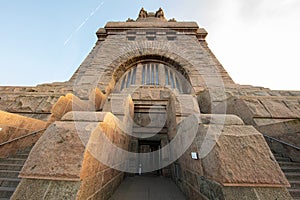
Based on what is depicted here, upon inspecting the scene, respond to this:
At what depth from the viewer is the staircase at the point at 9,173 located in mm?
1629

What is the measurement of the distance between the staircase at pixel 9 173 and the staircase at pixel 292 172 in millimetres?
3738

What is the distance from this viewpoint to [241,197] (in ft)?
3.67

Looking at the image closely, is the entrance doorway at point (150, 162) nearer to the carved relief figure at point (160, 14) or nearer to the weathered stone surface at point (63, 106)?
the weathered stone surface at point (63, 106)

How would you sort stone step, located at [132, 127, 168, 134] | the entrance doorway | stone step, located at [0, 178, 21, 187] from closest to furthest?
1. stone step, located at [0, 178, 21, 187]
2. stone step, located at [132, 127, 168, 134]
3. the entrance doorway

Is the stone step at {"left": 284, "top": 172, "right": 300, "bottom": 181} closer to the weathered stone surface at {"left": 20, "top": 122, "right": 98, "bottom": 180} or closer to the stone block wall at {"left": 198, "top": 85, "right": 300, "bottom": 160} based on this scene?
the stone block wall at {"left": 198, "top": 85, "right": 300, "bottom": 160}

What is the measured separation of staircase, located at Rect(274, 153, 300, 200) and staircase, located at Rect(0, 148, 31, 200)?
3.74 meters

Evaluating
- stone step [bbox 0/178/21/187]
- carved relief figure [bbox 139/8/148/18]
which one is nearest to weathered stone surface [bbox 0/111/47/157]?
stone step [bbox 0/178/21/187]

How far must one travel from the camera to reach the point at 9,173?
197cm

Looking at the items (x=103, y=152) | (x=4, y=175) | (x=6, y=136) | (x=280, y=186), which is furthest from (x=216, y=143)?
(x=6, y=136)

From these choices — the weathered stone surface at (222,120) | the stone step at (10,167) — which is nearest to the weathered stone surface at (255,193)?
the weathered stone surface at (222,120)

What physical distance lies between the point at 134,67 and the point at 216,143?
738cm

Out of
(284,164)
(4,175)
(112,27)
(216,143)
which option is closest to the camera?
(216,143)

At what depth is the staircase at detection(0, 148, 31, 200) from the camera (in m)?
1.63

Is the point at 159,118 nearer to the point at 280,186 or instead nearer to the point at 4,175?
the point at 280,186
